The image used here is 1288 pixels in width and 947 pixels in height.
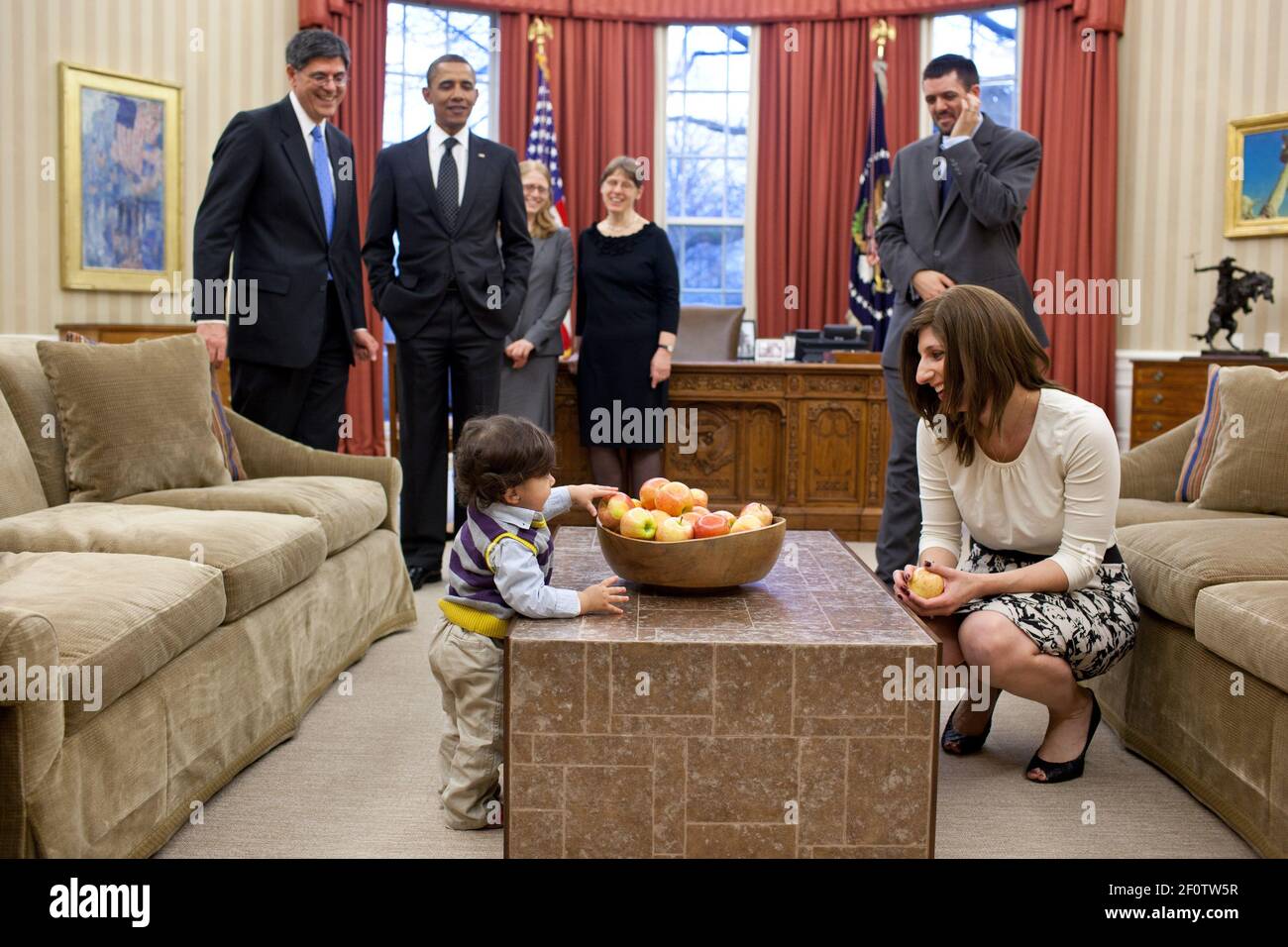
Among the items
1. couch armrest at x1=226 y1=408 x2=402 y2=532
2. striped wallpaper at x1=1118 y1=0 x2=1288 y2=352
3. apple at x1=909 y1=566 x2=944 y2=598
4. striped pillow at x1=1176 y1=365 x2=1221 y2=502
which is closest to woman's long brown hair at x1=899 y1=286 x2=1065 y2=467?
apple at x1=909 y1=566 x2=944 y2=598

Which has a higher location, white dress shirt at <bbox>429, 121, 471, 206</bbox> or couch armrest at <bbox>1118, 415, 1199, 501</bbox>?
white dress shirt at <bbox>429, 121, 471, 206</bbox>

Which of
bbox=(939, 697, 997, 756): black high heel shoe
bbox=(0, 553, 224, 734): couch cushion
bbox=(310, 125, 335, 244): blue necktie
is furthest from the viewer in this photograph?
bbox=(310, 125, 335, 244): blue necktie

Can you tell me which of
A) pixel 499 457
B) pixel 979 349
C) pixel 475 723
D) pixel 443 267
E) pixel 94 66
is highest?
pixel 94 66

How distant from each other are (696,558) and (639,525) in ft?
0.38

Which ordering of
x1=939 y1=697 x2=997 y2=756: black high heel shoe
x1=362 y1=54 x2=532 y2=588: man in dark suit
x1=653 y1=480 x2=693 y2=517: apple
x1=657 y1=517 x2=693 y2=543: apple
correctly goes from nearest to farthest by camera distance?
x1=657 y1=517 x2=693 y2=543: apple
x1=653 y1=480 x2=693 y2=517: apple
x1=939 y1=697 x2=997 y2=756: black high heel shoe
x1=362 y1=54 x2=532 y2=588: man in dark suit

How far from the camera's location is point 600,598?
2.03m

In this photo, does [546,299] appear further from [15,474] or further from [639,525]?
[639,525]

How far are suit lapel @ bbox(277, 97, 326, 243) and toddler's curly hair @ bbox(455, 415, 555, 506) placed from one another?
202cm

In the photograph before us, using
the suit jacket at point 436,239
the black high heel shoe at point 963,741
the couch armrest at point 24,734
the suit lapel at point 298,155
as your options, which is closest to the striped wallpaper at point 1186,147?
the suit jacket at point 436,239

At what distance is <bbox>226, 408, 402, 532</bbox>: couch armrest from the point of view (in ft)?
12.1

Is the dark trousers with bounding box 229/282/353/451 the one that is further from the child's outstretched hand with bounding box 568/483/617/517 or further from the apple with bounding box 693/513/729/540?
the apple with bounding box 693/513/729/540

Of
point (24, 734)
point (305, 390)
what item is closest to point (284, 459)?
point (305, 390)

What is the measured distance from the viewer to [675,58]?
25.9 ft

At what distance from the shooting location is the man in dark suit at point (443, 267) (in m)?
4.30
